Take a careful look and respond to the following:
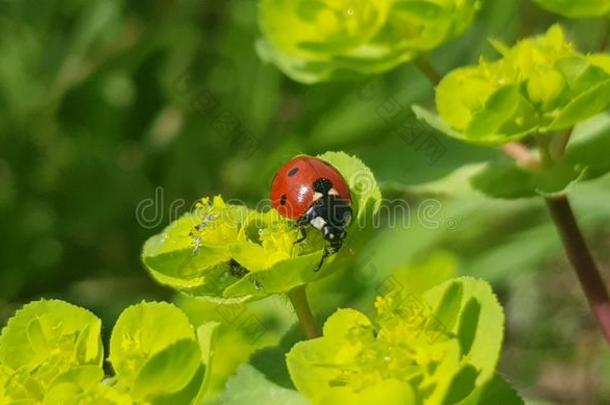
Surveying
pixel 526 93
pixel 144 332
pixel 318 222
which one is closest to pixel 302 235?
pixel 318 222

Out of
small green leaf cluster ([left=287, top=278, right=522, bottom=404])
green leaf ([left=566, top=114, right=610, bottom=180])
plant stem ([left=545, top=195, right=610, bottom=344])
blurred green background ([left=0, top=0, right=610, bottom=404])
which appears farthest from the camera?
blurred green background ([left=0, top=0, right=610, bottom=404])

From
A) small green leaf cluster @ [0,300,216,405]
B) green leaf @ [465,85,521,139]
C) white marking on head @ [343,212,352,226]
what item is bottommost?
small green leaf cluster @ [0,300,216,405]

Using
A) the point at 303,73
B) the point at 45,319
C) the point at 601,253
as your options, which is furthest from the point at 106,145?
the point at 45,319

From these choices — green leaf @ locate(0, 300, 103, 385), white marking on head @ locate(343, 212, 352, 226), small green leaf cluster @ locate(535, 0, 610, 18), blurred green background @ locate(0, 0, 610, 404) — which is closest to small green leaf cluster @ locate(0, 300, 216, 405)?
green leaf @ locate(0, 300, 103, 385)

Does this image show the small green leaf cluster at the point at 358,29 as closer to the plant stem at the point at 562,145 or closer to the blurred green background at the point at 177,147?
the plant stem at the point at 562,145

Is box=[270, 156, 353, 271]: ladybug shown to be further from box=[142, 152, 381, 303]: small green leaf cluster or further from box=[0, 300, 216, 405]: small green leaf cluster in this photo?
box=[0, 300, 216, 405]: small green leaf cluster

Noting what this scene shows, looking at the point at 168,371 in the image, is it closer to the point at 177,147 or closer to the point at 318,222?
the point at 318,222

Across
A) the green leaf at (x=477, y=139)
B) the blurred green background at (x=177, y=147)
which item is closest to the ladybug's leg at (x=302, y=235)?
the green leaf at (x=477, y=139)

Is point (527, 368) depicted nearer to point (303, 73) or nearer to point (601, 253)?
point (601, 253)
